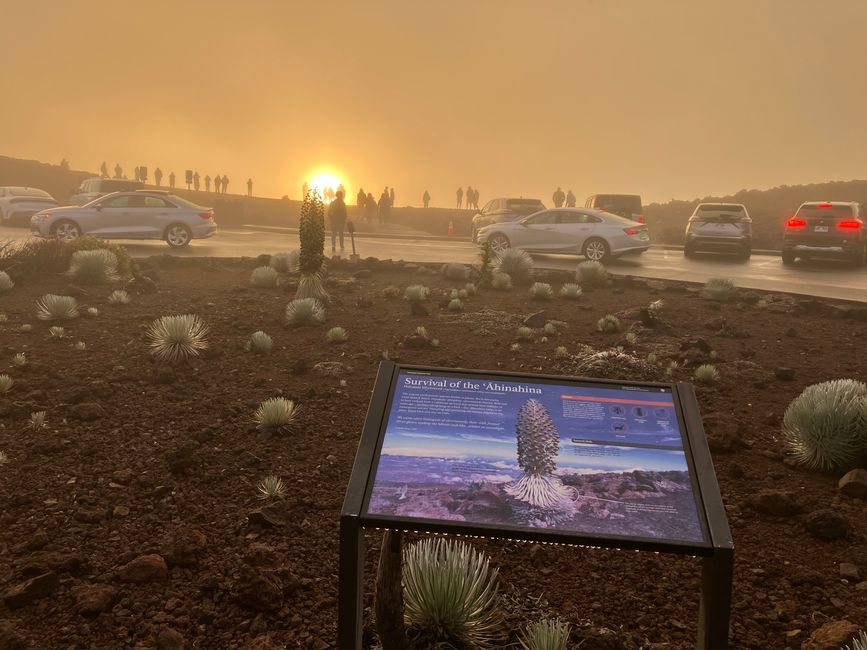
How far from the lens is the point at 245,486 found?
194 inches

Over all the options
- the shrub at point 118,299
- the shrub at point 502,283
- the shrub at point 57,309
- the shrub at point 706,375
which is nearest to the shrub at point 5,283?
the shrub at point 118,299

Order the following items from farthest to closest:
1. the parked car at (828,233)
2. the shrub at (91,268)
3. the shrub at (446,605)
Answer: the parked car at (828,233)
the shrub at (91,268)
the shrub at (446,605)

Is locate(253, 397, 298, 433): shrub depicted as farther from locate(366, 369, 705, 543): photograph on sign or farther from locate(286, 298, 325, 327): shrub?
locate(286, 298, 325, 327): shrub

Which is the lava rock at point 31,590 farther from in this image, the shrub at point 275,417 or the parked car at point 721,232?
the parked car at point 721,232

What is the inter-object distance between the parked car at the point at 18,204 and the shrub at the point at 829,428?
1277 inches

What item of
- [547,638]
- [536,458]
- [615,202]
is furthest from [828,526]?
[615,202]

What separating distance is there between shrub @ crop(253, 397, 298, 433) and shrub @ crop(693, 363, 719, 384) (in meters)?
4.18

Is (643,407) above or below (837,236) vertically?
below

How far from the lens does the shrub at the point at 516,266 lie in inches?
567

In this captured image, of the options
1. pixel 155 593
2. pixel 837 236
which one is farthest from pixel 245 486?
pixel 837 236

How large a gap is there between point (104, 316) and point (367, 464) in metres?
7.91

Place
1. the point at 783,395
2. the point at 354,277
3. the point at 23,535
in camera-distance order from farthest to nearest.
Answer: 1. the point at 354,277
2. the point at 783,395
3. the point at 23,535

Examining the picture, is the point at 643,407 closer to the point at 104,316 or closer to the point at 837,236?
the point at 104,316

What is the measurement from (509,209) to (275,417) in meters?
20.3
